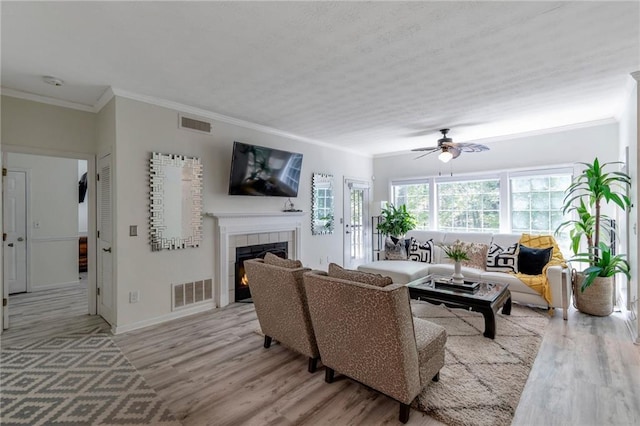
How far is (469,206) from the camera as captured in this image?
5801 millimetres

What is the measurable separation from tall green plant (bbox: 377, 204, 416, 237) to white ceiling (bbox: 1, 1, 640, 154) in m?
2.64

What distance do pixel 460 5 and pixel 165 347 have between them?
12.1 feet

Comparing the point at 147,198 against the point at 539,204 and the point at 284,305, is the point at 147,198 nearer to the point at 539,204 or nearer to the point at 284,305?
the point at 284,305

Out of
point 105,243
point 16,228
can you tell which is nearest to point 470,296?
point 105,243

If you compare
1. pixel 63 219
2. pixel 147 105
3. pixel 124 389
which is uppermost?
pixel 147 105

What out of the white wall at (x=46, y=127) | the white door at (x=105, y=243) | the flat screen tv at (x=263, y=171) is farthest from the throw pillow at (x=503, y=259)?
the white wall at (x=46, y=127)

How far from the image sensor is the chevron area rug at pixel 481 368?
1.96m

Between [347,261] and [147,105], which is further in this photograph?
[347,261]

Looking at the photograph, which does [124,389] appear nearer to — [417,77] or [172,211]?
[172,211]

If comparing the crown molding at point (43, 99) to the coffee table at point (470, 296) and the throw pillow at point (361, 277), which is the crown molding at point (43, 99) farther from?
the coffee table at point (470, 296)

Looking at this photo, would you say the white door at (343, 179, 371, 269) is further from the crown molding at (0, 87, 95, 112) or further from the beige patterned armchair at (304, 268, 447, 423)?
the crown molding at (0, 87, 95, 112)

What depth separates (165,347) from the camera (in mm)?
2912

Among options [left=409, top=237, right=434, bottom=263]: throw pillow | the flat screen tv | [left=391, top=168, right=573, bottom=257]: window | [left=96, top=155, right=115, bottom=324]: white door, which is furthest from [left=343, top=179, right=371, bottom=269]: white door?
[left=96, top=155, right=115, bottom=324]: white door

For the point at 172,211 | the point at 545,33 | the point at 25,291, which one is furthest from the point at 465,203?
the point at 25,291
